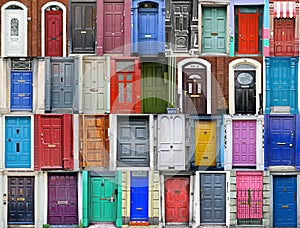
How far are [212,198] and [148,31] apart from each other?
5.28 m

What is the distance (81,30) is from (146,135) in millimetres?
3641

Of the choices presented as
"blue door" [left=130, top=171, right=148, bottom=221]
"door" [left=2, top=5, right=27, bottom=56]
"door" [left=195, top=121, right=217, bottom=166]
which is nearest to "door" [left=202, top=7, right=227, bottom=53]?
"door" [left=195, top=121, right=217, bottom=166]

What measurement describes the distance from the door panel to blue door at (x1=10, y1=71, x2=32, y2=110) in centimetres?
342

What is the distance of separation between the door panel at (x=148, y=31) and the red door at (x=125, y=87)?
0.54 m

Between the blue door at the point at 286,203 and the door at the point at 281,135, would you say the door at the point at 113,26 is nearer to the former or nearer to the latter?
the door at the point at 281,135

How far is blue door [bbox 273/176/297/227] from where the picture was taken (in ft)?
52.0

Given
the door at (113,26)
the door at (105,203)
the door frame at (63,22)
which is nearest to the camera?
the door frame at (63,22)

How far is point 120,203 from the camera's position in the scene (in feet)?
51.7

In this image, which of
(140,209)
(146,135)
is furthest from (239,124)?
(140,209)

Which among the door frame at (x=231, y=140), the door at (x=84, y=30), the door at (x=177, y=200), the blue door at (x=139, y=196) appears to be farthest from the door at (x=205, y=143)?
the door at (x=84, y=30)

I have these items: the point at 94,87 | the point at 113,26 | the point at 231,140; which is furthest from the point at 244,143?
the point at 113,26

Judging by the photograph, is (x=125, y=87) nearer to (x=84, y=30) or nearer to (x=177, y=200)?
(x=84, y=30)

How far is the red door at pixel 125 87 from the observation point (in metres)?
15.7

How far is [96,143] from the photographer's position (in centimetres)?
1578
